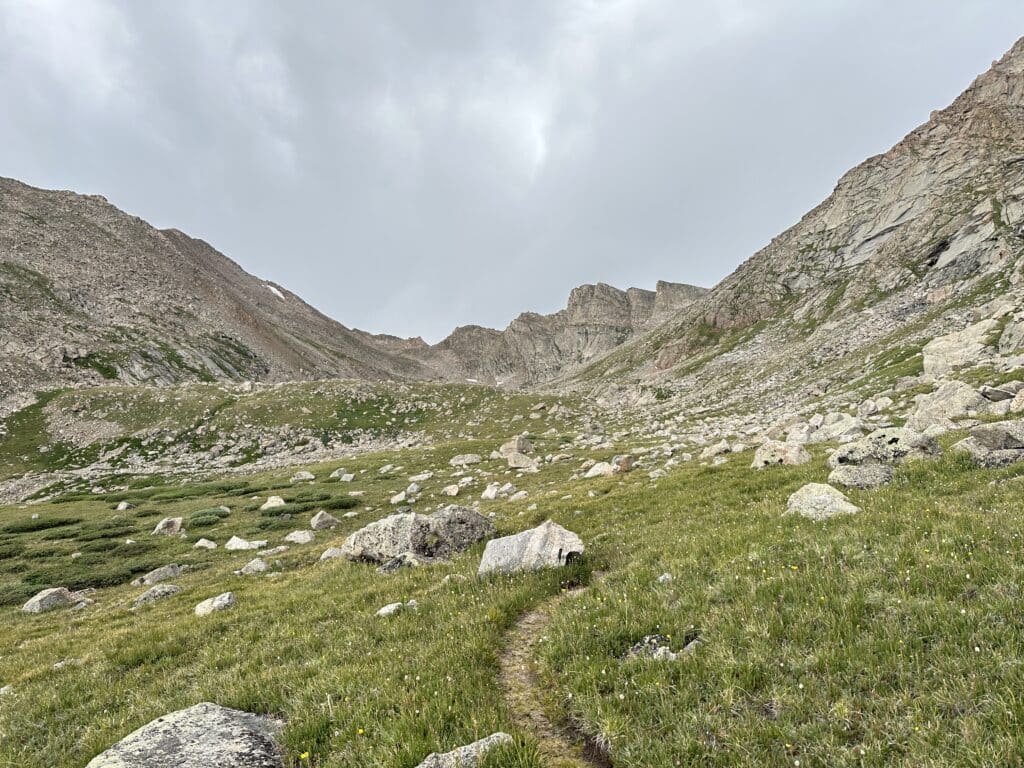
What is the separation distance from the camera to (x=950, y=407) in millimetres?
22078

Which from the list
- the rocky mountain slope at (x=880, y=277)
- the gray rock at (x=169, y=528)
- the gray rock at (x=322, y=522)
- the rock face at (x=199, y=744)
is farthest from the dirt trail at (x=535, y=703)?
the rocky mountain slope at (x=880, y=277)

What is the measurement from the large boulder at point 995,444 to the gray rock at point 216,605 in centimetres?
2254

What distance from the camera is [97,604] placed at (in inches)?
739

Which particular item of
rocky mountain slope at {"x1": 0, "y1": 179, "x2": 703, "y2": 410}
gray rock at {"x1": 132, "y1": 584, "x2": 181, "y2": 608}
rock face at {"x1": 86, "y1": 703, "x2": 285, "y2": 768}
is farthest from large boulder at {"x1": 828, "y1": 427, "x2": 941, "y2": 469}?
rocky mountain slope at {"x1": 0, "y1": 179, "x2": 703, "y2": 410}

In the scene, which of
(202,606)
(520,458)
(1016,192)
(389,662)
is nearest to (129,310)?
(520,458)

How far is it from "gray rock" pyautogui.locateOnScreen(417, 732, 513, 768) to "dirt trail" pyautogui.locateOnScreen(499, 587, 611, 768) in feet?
2.01

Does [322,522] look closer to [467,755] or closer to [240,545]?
[240,545]

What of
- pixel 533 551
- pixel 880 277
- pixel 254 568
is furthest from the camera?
pixel 880 277

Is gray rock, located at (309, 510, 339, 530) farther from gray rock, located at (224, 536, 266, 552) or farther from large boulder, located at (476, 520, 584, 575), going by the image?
large boulder, located at (476, 520, 584, 575)

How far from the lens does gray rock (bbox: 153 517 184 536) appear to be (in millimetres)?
29414

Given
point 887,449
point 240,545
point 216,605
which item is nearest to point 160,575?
point 240,545

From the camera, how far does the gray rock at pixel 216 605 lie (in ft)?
45.5

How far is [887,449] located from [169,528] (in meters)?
39.0

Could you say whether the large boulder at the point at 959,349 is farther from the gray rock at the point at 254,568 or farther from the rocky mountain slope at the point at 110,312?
the rocky mountain slope at the point at 110,312
